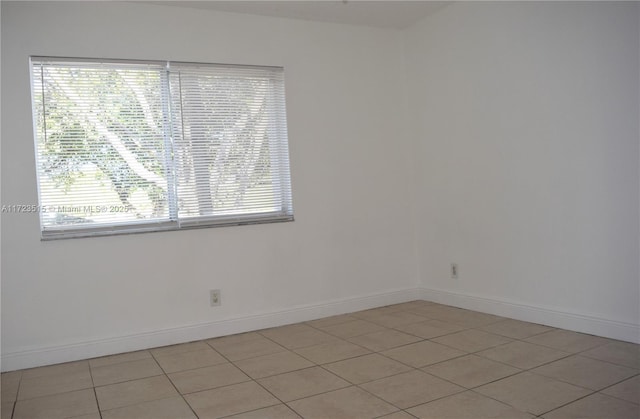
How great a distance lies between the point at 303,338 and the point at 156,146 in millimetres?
1691

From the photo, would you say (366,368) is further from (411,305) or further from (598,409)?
(411,305)

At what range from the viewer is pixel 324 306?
423 cm

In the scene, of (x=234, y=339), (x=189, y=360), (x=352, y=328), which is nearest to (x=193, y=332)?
(x=234, y=339)

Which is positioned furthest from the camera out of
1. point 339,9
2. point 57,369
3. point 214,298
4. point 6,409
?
point 339,9

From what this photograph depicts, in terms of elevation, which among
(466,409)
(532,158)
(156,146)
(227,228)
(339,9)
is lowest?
(466,409)

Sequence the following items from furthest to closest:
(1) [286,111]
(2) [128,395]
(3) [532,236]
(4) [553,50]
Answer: (1) [286,111]
(3) [532,236]
(4) [553,50]
(2) [128,395]

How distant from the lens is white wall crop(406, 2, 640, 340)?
9.93 ft

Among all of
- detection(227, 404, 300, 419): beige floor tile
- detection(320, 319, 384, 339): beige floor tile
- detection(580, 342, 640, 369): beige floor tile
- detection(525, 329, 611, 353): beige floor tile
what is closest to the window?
detection(320, 319, 384, 339): beige floor tile

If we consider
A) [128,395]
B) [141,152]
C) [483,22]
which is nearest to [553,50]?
[483,22]

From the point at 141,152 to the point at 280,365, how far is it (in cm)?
174

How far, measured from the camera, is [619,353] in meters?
2.88

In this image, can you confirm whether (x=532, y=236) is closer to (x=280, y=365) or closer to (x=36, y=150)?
(x=280, y=365)

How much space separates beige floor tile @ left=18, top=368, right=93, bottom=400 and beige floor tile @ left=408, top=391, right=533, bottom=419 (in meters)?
1.86

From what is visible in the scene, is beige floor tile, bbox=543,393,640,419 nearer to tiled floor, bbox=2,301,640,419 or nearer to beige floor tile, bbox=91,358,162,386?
tiled floor, bbox=2,301,640,419
